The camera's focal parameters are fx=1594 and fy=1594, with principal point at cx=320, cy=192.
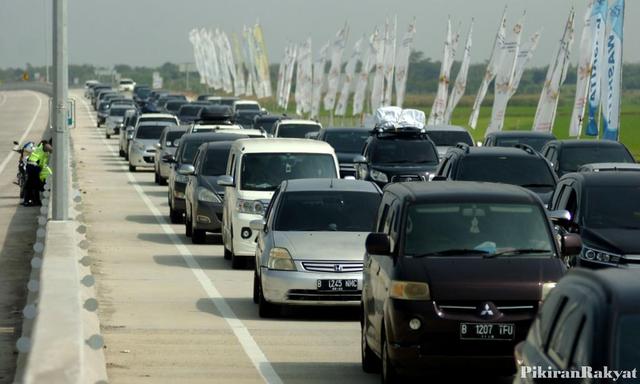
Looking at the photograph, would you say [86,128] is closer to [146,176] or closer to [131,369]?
[146,176]

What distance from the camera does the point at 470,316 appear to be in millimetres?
11891

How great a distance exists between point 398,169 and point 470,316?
20630 millimetres

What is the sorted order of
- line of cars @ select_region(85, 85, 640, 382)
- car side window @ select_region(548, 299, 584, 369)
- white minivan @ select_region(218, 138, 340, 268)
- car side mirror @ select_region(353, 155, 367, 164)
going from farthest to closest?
1. car side mirror @ select_region(353, 155, 367, 164)
2. white minivan @ select_region(218, 138, 340, 268)
3. line of cars @ select_region(85, 85, 640, 382)
4. car side window @ select_region(548, 299, 584, 369)

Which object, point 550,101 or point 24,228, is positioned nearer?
point 24,228

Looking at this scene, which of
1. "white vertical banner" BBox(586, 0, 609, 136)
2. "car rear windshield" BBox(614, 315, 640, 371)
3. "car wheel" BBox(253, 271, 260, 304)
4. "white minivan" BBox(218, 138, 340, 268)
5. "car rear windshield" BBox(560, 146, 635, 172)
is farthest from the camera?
"white vertical banner" BBox(586, 0, 609, 136)

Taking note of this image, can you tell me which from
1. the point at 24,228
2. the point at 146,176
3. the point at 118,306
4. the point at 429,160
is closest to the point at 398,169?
the point at 429,160

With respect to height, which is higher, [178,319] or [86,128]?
[178,319]

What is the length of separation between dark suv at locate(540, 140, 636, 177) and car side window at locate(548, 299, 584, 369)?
21402 mm

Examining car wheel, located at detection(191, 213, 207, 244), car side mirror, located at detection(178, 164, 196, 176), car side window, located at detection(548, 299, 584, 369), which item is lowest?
car wheel, located at detection(191, 213, 207, 244)

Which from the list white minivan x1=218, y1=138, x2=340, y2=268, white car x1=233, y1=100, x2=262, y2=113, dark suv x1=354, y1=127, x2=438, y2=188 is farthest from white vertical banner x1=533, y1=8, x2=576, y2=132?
white car x1=233, y1=100, x2=262, y2=113

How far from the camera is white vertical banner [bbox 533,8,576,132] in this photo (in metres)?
47.9

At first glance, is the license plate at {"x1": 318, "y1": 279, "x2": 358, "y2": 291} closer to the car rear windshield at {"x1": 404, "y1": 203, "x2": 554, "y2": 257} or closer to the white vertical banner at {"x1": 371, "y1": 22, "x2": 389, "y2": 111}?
the car rear windshield at {"x1": 404, "y1": 203, "x2": 554, "y2": 257}

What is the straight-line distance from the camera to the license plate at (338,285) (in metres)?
17.1

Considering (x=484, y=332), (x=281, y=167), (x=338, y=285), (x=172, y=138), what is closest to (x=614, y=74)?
(x=172, y=138)
